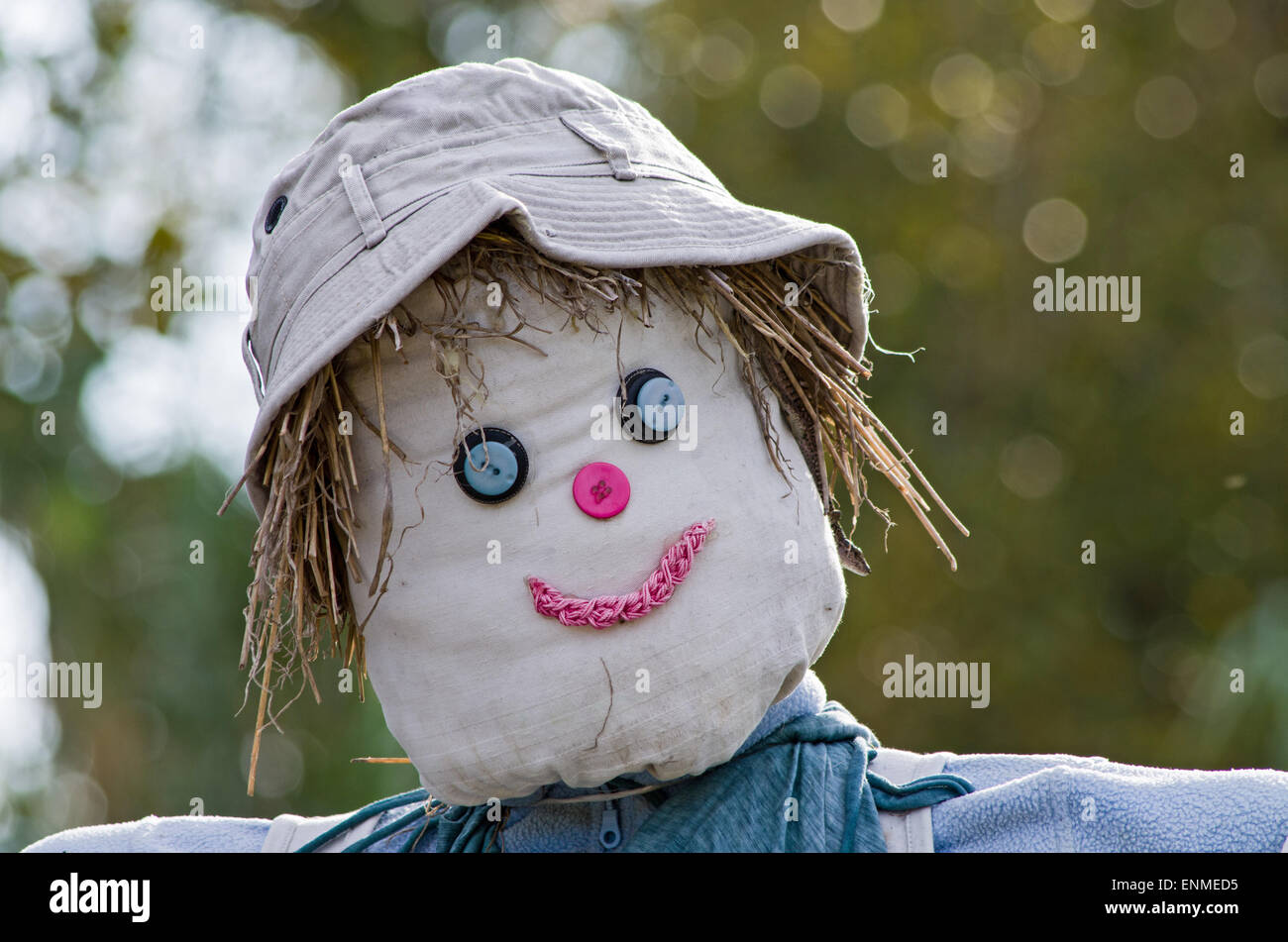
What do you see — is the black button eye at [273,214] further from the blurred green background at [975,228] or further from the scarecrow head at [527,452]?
the blurred green background at [975,228]

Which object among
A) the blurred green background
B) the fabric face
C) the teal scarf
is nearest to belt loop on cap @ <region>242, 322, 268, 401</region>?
the fabric face

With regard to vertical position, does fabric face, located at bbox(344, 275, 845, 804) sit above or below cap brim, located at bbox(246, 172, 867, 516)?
below

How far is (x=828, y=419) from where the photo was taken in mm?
1504

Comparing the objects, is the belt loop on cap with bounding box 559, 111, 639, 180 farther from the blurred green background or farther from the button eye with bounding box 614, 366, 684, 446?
the blurred green background

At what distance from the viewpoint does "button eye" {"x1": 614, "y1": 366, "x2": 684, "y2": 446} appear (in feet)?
4.25

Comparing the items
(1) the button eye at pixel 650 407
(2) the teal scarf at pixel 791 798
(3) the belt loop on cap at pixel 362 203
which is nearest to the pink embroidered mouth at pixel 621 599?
(1) the button eye at pixel 650 407

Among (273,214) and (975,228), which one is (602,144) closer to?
(273,214)

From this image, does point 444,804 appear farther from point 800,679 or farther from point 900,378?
point 900,378

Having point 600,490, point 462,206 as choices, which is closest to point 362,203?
point 462,206

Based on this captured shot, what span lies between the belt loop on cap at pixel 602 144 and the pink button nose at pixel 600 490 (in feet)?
0.91

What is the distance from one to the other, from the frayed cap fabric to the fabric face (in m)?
0.07

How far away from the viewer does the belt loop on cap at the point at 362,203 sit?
1.29m
